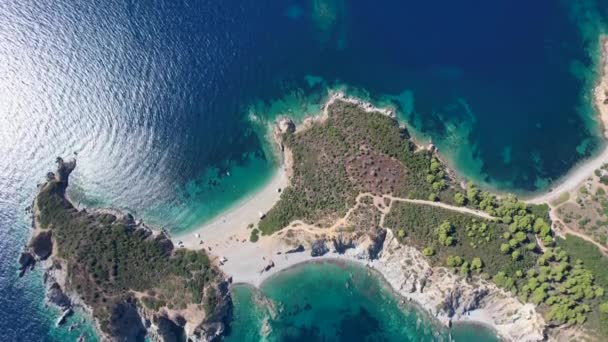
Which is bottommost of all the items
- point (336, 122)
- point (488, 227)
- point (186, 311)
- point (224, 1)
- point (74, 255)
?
point (186, 311)

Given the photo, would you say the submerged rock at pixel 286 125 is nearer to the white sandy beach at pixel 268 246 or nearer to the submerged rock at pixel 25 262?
the white sandy beach at pixel 268 246

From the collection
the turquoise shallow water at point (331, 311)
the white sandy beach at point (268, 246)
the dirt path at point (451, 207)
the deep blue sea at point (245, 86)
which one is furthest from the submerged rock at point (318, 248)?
the deep blue sea at point (245, 86)

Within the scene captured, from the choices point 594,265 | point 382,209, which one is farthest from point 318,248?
point 594,265

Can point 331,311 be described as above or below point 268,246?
below

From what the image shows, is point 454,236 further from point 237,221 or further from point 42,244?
point 42,244

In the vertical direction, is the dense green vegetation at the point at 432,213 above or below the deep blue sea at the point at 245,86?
below

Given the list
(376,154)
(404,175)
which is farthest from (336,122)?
(404,175)

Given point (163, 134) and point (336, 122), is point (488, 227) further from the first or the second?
point (163, 134)
